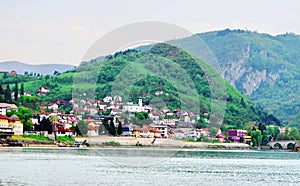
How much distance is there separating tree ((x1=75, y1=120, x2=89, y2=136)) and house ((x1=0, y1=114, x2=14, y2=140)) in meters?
7.68

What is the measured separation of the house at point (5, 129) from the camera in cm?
7955

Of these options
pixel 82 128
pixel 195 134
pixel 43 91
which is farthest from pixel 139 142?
pixel 43 91

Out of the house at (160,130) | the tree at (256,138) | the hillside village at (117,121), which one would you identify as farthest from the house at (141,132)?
the tree at (256,138)

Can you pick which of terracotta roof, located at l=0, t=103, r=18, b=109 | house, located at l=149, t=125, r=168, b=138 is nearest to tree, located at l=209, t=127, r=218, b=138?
house, located at l=149, t=125, r=168, b=138

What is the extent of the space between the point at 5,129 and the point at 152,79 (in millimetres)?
19829

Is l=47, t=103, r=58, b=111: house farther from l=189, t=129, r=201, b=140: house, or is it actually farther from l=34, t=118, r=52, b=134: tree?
l=34, t=118, r=52, b=134: tree

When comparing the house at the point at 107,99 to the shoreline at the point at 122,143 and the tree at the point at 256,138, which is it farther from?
the tree at the point at 256,138

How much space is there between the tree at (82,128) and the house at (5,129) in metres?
7.68

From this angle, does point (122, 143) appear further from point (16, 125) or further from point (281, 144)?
point (281, 144)

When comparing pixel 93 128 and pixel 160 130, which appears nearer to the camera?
pixel 93 128

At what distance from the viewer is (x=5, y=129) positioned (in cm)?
8200

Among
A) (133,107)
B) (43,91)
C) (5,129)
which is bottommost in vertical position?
(5,129)

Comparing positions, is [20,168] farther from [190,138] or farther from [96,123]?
[190,138]

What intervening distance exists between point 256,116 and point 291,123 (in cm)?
3378
